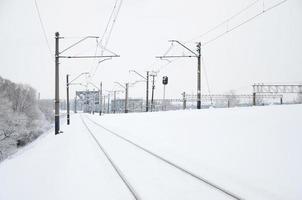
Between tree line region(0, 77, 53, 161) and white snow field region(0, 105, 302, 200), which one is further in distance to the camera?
tree line region(0, 77, 53, 161)

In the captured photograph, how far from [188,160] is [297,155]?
5.13 meters

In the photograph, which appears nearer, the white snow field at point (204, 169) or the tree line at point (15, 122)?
the white snow field at point (204, 169)

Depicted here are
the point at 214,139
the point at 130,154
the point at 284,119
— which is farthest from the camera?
the point at 130,154

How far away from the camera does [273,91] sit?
66438 mm

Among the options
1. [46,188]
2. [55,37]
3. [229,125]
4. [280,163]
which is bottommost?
[46,188]

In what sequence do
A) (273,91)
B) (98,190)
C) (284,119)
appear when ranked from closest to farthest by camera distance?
(98,190)
(284,119)
(273,91)

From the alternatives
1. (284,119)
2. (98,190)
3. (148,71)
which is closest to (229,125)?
(284,119)

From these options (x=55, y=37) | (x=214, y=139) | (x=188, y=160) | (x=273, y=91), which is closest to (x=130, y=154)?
(x=188, y=160)

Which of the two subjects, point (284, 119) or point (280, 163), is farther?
point (284, 119)

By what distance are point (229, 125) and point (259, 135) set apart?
7.45 feet

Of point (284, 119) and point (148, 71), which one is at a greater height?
point (148, 71)

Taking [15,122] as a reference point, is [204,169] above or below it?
above

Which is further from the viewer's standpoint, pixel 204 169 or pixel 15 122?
pixel 15 122

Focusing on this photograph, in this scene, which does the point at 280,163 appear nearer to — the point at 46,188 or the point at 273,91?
the point at 46,188
